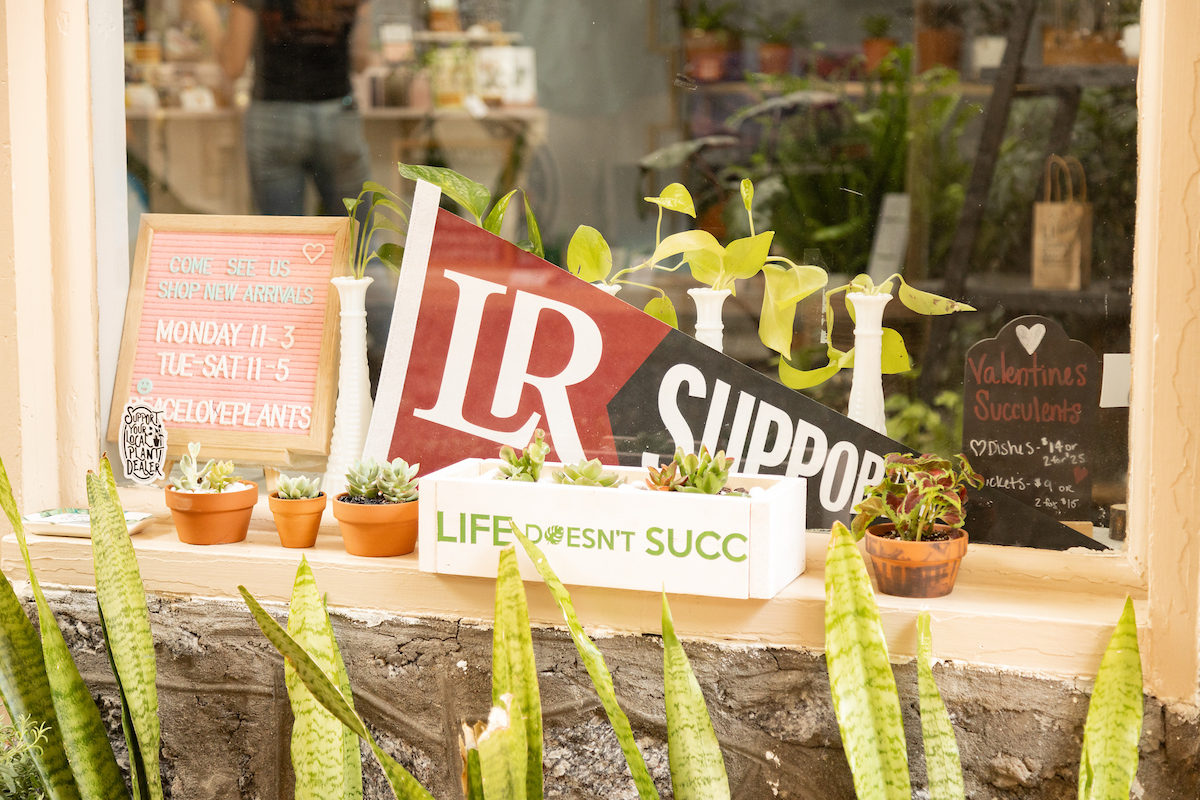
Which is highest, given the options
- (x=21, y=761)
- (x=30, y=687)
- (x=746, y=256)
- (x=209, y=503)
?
(x=746, y=256)

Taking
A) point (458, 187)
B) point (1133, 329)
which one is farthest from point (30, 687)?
point (1133, 329)

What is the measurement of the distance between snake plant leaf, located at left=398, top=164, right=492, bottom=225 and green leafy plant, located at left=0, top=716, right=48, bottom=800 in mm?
917

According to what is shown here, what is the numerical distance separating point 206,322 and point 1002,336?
121 cm

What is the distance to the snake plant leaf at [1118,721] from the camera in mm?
1109

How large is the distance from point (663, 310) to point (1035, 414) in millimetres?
534

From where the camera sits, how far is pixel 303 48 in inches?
62.4

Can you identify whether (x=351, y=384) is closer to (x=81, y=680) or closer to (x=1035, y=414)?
(x=81, y=680)

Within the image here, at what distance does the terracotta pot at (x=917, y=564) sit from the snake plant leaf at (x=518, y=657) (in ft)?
1.49

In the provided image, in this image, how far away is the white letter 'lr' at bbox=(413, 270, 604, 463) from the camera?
146 cm

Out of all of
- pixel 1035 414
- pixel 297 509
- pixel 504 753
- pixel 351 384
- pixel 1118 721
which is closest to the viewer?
pixel 504 753

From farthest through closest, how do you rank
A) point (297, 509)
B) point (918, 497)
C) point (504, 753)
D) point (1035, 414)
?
point (297, 509) → point (1035, 414) → point (918, 497) → point (504, 753)

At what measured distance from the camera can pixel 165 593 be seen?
4.86 ft

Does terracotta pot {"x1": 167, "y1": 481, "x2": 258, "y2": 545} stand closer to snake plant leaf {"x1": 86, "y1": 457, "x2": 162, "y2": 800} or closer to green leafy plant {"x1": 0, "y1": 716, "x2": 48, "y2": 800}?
snake plant leaf {"x1": 86, "y1": 457, "x2": 162, "y2": 800}

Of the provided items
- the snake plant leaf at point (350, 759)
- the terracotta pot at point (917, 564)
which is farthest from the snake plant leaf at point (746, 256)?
the snake plant leaf at point (350, 759)
